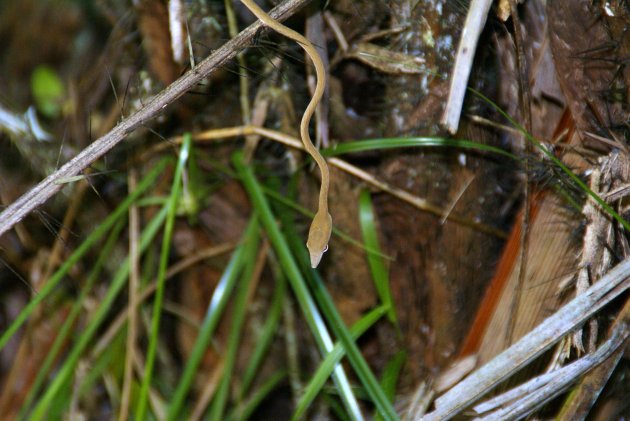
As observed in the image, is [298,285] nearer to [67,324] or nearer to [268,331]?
[268,331]

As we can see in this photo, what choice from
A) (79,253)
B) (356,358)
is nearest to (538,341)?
(356,358)

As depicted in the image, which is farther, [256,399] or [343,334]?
[256,399]

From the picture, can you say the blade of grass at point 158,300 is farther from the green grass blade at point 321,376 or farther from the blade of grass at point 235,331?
the green grass blade at point 321,376

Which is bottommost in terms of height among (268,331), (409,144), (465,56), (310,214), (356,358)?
(268,331)

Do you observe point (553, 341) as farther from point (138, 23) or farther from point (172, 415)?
point (138, 23)

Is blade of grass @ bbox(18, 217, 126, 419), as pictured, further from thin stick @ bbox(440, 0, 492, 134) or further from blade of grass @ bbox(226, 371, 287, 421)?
thin stick @ bbox(440, 0, 492, 134)

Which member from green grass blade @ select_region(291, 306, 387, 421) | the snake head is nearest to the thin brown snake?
the snake head
